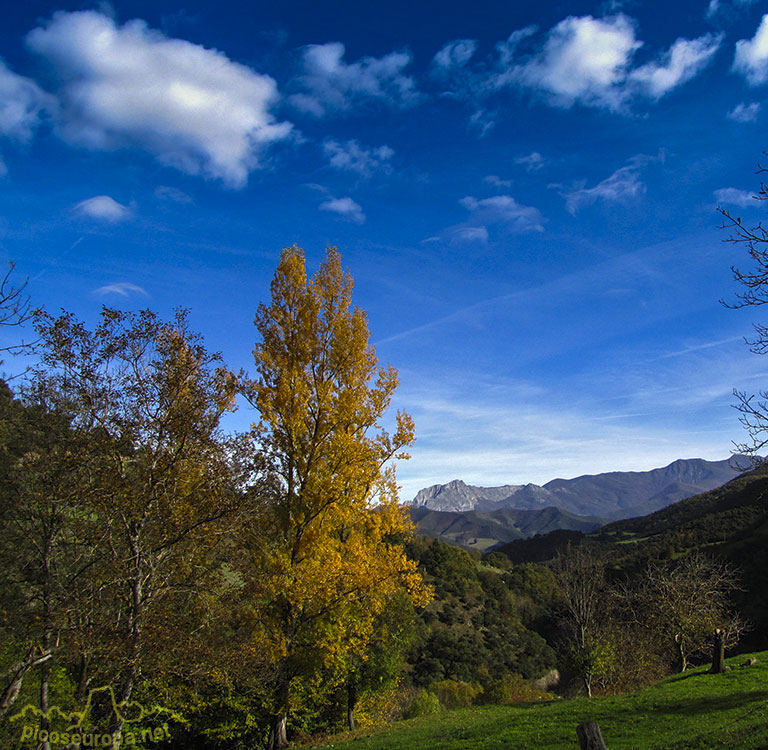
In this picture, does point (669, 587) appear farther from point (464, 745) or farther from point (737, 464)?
point (737, 464)

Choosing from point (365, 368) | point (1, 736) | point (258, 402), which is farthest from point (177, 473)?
point (1, 736)

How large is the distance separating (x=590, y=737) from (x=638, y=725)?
32.3 ft

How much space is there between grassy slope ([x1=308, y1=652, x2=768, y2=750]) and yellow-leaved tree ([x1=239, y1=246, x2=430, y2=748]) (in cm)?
499

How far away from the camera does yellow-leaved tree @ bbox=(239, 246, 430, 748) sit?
1136cm

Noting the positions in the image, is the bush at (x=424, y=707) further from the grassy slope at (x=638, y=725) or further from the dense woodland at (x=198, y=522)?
the dense woodland at (x=198, y=522)

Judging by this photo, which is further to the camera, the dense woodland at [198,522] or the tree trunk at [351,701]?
the tree trunk at [351,701]

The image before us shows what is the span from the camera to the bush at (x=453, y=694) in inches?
1991

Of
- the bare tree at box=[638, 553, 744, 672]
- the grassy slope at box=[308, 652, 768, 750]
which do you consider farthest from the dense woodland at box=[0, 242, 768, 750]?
the bare tree at box=[638, 553, 744, 672]

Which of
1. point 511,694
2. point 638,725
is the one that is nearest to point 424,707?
point 511,694

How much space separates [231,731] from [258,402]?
71.8 feet

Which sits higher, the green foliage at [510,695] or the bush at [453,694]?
the green foliage at [510,695]

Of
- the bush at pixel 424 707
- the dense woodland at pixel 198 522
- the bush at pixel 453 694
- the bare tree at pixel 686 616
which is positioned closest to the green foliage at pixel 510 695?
the bush at pixel 453 694

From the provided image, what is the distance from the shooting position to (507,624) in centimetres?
8575

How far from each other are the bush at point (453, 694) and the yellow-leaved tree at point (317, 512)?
46268 millimetres
